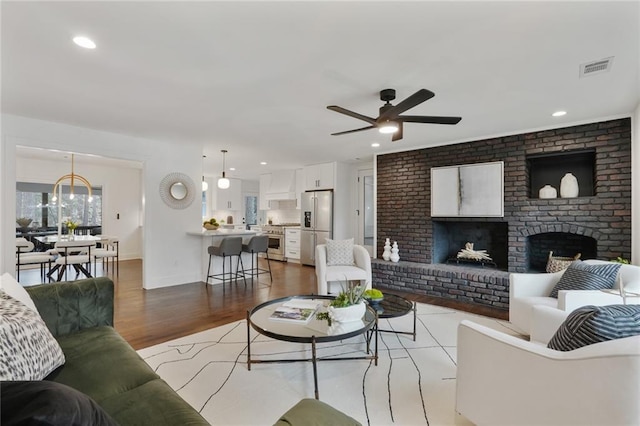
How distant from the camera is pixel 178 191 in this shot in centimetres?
551

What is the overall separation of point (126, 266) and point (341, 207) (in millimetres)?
5154

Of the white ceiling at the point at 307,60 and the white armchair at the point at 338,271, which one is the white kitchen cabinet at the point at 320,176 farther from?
the white ceiling at the point at 307,60

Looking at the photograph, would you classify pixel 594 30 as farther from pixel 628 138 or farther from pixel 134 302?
pixel 134 302

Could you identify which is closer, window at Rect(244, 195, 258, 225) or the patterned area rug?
the patterned area rug

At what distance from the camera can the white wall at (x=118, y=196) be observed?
7457 mm

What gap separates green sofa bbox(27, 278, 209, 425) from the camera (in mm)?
1254

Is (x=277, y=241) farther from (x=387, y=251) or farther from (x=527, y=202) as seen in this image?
(x=527, y=202)

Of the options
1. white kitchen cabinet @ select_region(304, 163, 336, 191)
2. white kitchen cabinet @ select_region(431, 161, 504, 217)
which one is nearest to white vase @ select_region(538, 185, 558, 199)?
white kitchen cabinet @ select_region(431, 161, 504, 217)

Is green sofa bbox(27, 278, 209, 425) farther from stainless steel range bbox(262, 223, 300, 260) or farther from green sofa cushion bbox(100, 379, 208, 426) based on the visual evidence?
stainless steel range bbox(262, 223, 300, 260)

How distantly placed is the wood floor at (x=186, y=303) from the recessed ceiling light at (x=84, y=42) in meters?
2.47

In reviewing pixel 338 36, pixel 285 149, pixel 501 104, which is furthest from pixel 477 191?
pixel 338 36

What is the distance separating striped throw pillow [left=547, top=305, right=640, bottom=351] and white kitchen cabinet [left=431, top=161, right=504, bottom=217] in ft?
11.6

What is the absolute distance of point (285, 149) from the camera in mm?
5734

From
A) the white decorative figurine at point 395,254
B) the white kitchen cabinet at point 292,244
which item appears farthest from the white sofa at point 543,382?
the white kitchen cabinet at point 292,244
